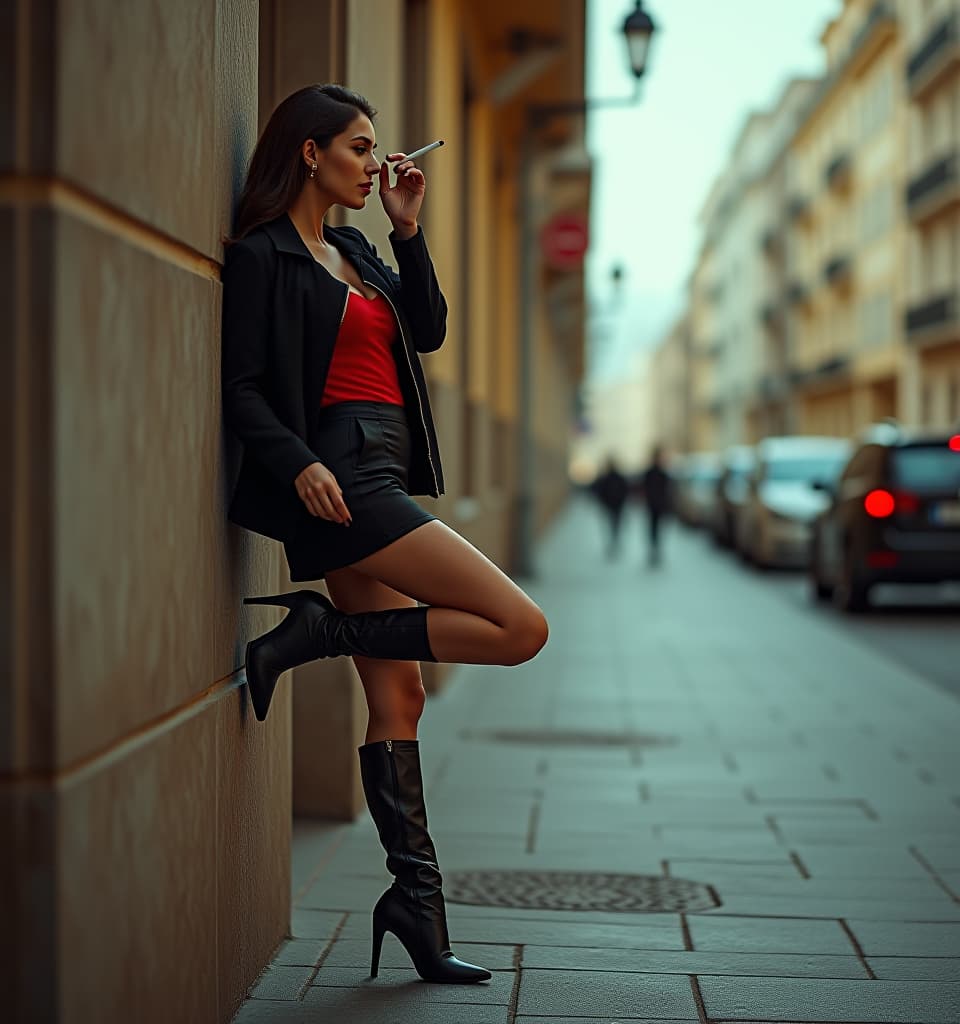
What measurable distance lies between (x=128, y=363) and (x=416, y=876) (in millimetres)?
1732

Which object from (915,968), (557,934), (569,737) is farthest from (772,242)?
(915,968)

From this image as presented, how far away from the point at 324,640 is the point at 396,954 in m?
1.05

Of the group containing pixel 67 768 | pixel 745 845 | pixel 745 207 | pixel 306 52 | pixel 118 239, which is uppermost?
pixel 745 207

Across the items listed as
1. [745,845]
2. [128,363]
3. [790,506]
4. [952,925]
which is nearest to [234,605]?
[128,363]

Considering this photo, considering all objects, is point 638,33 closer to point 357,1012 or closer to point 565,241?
point 565,241

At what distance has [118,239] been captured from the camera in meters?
3.02

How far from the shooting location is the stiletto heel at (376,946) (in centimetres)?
443

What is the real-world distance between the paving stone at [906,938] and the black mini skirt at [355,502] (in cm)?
182

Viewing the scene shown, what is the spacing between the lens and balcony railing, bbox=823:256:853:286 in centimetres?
6297

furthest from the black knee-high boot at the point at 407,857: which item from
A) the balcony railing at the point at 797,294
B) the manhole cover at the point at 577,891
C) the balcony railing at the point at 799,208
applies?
the balcony railing at the point at 799,208

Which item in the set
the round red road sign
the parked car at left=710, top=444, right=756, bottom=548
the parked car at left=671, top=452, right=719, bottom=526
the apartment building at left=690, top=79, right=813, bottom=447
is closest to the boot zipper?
the round red road sign

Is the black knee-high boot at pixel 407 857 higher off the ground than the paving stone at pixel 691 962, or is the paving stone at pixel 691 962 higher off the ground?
the black knee-high boot at pixel 407 857

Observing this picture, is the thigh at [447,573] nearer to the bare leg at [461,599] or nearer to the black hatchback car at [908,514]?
the bare leg at [461,599]

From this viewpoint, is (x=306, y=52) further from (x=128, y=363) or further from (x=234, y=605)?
(x=128, y=363)
